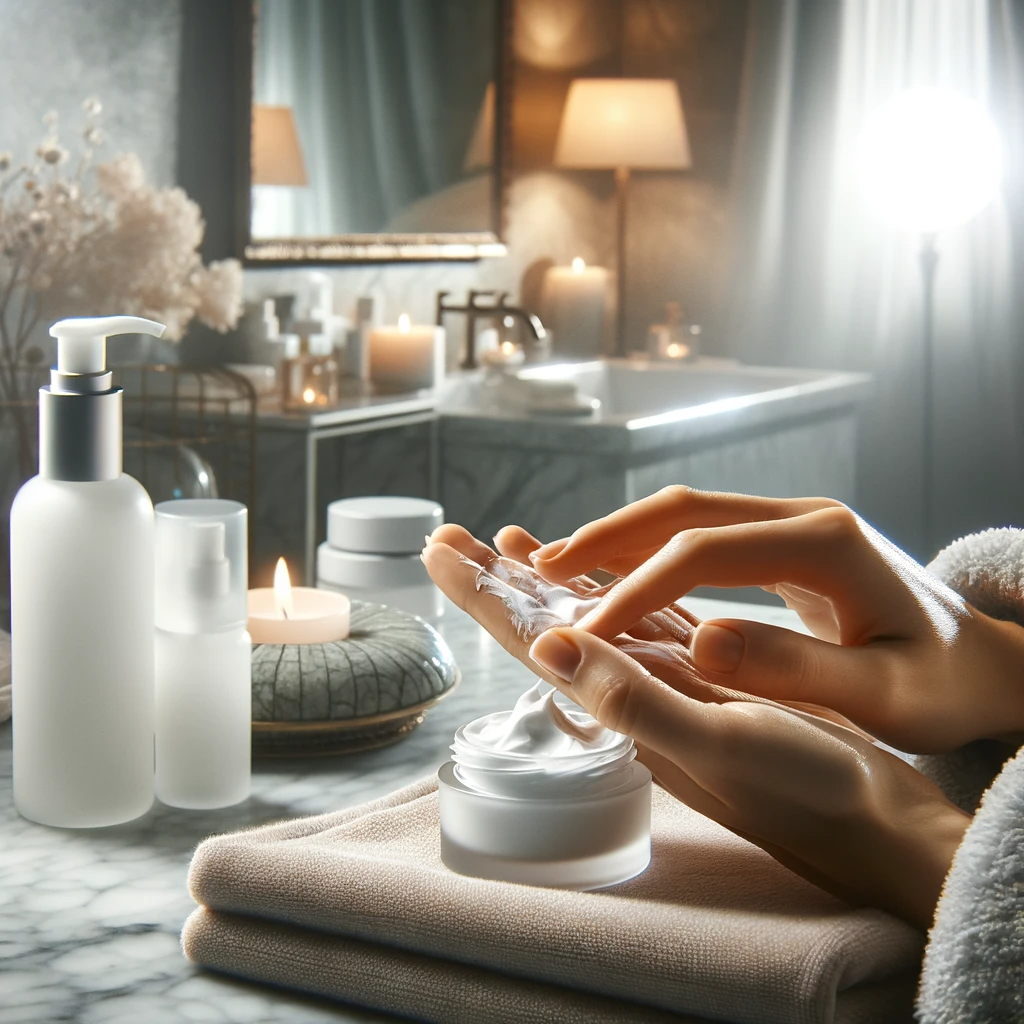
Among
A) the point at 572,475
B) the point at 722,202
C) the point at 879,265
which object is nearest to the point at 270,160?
the point at 572,475

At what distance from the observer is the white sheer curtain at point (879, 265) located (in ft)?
10.8

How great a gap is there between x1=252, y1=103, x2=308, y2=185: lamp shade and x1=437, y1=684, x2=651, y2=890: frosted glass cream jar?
2096mm

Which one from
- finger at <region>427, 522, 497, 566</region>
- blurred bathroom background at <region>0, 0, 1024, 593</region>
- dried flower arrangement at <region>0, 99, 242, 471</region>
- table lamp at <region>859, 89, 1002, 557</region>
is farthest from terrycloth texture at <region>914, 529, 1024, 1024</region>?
table lamp at <region>859, 89, 1002, 557</region>

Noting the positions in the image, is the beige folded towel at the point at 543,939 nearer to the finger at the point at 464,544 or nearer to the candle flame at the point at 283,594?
the finger at the point at 464,544

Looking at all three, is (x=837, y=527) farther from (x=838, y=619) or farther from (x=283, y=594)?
(x=283, y=594)

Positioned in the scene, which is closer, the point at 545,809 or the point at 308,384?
the point at 545,809

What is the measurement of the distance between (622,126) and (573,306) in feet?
1.48

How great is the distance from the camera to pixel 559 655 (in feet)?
Result: 1.59

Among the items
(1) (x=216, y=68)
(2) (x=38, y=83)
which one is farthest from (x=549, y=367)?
(2) (x=38, y=83)

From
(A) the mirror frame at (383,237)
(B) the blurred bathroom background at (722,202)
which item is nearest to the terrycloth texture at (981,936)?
(B) the blurred bathroom background at (722,202)

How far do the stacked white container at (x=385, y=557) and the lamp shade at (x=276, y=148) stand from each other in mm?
1588

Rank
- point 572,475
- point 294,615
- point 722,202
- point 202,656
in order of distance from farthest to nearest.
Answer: point 722,202 → point 572,475 → point 294,615 → point 202,656

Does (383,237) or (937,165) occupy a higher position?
(937,165)

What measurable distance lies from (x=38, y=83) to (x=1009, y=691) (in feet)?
6.25
